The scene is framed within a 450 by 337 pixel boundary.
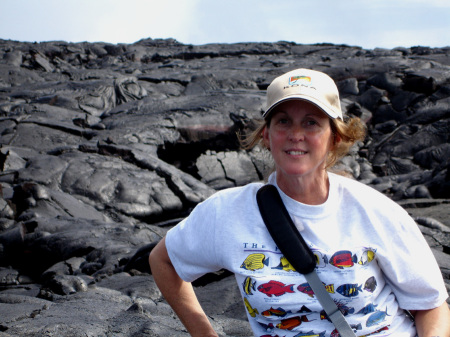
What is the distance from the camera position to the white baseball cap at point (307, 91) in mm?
1948

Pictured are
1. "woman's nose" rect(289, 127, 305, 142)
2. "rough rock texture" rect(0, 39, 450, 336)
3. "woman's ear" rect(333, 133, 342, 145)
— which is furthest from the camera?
"rough rock texture" rect(0, 39, 450, 336)

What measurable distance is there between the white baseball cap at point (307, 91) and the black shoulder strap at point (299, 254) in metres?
0.38

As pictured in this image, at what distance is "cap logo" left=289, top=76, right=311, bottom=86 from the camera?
1.97m

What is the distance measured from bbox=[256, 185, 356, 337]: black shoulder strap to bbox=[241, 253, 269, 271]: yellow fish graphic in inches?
2.9

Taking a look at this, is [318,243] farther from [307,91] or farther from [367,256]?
[307,91]

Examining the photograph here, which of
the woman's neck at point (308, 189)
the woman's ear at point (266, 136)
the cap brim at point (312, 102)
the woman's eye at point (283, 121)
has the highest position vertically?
the cap brim at point (312, 102)

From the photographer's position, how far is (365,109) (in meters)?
17.0

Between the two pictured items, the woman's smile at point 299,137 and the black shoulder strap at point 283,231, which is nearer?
the black shoulder strap at point 283,231

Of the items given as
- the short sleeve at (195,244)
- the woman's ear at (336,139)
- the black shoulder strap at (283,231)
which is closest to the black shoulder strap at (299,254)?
the black shoulder strap at (283,231)

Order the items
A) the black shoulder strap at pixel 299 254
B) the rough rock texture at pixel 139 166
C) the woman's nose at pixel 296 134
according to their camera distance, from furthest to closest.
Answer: the rough rock texture at pixel 139 166 < the woman's nose at pixel 296 134 < the black shoulder strap at pixel 299 254

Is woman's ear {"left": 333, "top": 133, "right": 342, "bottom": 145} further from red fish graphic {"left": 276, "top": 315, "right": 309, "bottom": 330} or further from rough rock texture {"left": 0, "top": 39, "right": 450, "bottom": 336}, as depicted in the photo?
red fish graphic {"left": 276, "top": 315, "right": 309, "bottom": 330}

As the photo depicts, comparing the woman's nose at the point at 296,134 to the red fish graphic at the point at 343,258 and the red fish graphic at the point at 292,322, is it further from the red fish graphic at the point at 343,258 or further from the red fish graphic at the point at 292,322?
the red fish graphic at the point at 292,322

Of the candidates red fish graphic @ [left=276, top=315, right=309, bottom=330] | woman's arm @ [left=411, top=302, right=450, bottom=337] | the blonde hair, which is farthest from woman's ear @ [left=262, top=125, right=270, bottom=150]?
woman's arm @ [left=411, top=302, right=450, bottom=337]

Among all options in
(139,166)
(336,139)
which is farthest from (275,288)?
(139,166)
